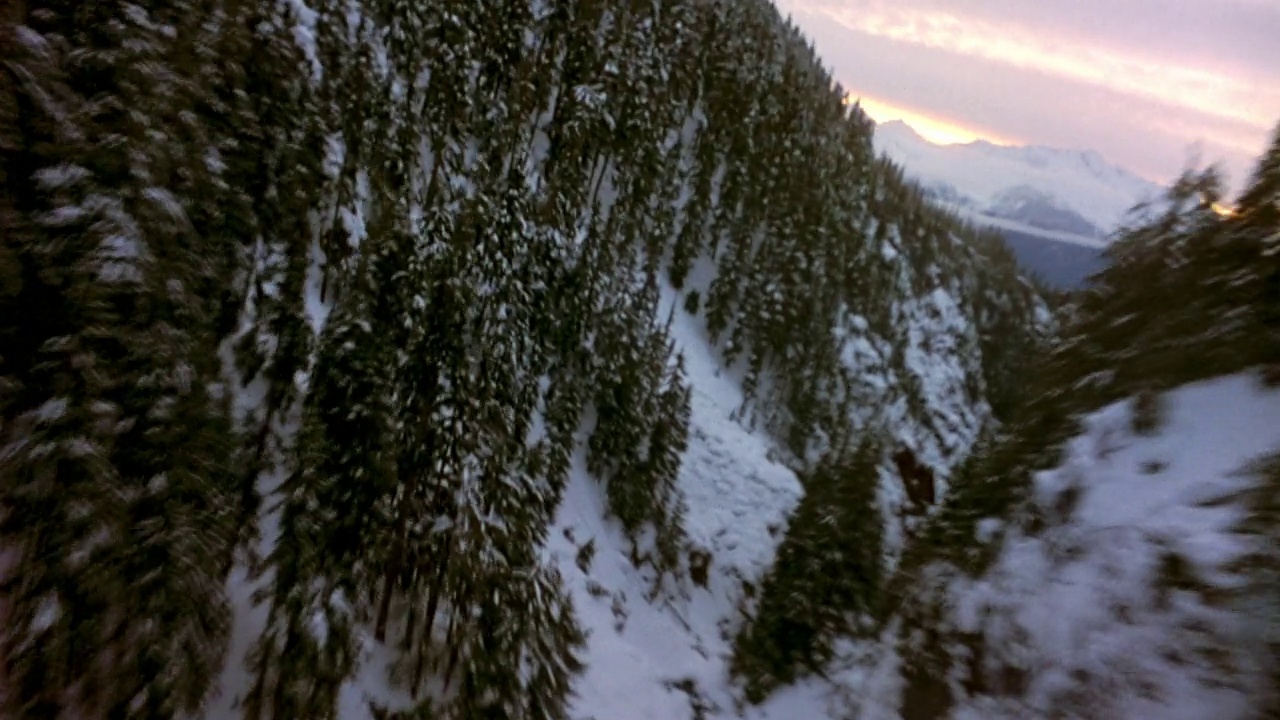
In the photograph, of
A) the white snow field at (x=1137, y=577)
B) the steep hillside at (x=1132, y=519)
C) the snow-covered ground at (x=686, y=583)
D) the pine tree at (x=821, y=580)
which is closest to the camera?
the white snow field at (x=1137, y=577)

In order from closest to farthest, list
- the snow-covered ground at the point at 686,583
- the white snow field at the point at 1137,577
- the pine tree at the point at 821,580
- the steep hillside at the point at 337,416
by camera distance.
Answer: the white snow field at the point at 1137,577
the steep hillside at the point at 337,416
the pine tree at the point at 821,580
the snow-covered ground at the point at 686,583

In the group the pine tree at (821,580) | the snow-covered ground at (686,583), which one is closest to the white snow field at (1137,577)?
the pine tree at (821,580)

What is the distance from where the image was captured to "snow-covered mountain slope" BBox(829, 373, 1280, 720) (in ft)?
12.7

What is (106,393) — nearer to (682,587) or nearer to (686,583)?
(682,587)

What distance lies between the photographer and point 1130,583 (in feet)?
14.7

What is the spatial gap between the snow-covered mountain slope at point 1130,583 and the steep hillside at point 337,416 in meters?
2.95

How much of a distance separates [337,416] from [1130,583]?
393 inches

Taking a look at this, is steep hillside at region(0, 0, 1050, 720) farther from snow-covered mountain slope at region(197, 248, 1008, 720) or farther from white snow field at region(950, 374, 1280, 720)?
white snow field at region(950, 374, 1280, 720)

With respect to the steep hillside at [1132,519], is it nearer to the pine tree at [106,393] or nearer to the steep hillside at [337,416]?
the steep hillside at [337,416]

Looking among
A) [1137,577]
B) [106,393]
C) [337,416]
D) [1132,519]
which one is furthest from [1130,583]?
[337,416]

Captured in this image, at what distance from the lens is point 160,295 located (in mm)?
7672

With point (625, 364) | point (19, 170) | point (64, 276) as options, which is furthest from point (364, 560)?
point (625, 364)

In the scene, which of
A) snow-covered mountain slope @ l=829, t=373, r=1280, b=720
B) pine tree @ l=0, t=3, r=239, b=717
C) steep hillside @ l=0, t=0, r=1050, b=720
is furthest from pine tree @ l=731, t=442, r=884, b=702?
pine tree @ l=0, t=3, r=239, b=717

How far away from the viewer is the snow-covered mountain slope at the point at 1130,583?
3859 millimetres
